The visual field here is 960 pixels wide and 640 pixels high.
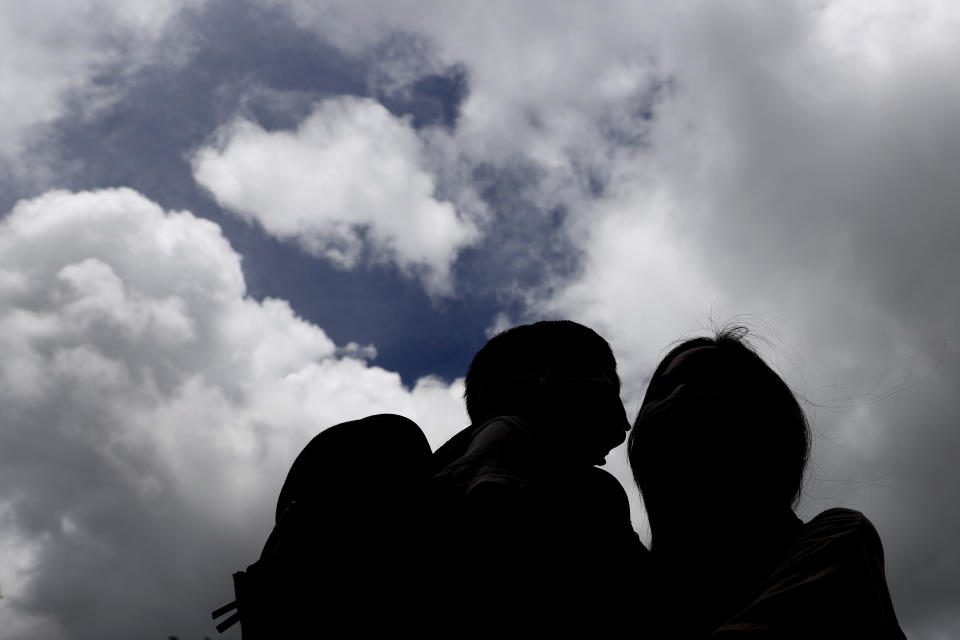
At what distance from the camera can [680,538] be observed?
297cm

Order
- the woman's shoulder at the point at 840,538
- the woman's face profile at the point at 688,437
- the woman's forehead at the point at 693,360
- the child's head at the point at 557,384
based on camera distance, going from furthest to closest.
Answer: the woman's forehead at the point at 693,360
the child's head at the point at 557,384
the woman's face profile at the point at 688,437
the woman's shoulder at the point at 840,538

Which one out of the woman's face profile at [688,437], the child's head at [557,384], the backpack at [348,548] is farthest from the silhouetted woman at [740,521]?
the backpack at [348,548]

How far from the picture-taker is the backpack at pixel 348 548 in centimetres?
222

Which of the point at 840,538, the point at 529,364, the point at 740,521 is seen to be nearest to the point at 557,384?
the point at 529,364

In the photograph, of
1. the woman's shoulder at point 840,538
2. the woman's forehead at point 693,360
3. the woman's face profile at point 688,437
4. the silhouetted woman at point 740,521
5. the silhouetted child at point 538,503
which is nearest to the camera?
the silhouetted child at point 538,503

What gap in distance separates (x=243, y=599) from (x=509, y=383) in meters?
1.64

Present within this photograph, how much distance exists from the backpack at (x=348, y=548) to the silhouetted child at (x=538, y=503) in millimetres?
127

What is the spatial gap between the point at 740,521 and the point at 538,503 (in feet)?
3.77

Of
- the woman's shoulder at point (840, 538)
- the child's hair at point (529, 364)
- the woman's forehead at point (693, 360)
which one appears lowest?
the woman's shoulder at point (840, 538)

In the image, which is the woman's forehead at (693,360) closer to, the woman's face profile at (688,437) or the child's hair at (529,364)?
the woman's face profile at (688,437)

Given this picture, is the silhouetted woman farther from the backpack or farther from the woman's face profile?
the backpack

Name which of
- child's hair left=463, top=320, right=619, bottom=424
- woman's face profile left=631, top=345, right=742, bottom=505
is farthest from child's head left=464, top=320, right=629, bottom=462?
woman's face profile left=631, top=345, right=742, bottom=505

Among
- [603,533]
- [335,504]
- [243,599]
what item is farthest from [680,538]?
[243,599]

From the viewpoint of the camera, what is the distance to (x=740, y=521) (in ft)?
9.55
